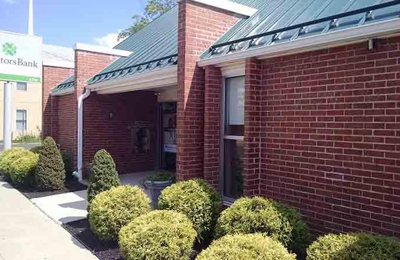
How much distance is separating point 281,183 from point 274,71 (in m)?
1.70

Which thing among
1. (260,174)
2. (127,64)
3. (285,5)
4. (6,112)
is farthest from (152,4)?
(260,174)

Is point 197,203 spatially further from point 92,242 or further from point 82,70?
point 82,70

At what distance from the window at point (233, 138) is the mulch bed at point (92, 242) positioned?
2.15 metres

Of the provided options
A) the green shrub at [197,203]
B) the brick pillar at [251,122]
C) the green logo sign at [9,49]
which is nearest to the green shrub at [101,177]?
the green shrub at [197,203]

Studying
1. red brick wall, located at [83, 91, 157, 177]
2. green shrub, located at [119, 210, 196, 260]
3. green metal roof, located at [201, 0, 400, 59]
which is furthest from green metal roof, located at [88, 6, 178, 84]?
green shrub, located at [119, 210, 196, 260]

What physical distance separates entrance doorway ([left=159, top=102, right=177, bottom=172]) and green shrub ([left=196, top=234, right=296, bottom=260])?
8.51 meters

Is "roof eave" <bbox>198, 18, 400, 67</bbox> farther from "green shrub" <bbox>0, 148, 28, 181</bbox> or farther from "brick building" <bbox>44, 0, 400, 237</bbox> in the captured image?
"green shrub" <bbox>0, 148, 28, 181</bbox>

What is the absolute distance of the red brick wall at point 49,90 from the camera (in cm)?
1460

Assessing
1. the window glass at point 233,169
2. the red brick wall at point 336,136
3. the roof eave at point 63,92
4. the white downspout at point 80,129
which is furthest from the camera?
the roof eave at point 63,92

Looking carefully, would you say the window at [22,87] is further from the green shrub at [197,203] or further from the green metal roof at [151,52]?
the green shrub at [197,203]

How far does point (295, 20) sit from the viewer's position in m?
5.71

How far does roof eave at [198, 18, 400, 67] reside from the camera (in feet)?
13.2

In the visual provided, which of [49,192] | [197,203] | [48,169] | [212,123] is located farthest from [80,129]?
[197,203]

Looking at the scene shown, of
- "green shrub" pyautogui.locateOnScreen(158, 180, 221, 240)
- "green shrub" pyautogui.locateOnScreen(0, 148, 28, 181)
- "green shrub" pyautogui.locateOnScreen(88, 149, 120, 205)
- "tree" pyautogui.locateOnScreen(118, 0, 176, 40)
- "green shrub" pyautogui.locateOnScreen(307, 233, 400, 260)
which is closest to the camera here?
"green shrub" pyautogui.locateOnScreen(307, 233, 400, 260)
